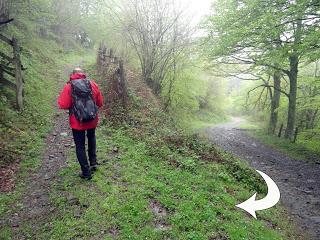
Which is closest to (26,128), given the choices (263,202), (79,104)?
(79,104)

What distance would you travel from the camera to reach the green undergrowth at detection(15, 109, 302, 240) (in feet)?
19.4

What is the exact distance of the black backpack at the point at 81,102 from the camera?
691cm

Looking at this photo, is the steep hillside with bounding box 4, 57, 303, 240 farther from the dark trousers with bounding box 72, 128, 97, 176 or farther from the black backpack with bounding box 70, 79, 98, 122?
the black backpack with bounding box 70, 79, 98, 122

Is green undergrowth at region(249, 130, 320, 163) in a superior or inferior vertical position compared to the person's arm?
inferior

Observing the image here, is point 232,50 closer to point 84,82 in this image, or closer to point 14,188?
point 84,82

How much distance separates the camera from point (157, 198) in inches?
278

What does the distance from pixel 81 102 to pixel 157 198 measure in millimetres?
2778


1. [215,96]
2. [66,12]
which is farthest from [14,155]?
[215,96]

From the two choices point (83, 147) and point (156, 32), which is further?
point (156, 32)

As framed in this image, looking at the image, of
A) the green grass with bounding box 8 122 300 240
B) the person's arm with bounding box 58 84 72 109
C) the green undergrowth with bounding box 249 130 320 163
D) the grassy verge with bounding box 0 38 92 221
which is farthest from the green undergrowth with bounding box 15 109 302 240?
the green undergrowth with bounding box 249 130 320 163

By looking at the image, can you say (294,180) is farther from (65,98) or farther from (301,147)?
(65,98)

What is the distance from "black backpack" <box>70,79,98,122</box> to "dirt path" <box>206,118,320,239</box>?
5960 mm

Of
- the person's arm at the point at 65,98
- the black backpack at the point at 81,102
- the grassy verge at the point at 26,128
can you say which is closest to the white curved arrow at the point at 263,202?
the black backpack at the point at 81,102

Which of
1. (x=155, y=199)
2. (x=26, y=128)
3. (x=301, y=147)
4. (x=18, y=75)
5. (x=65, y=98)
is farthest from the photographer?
(x=301, y=147)
